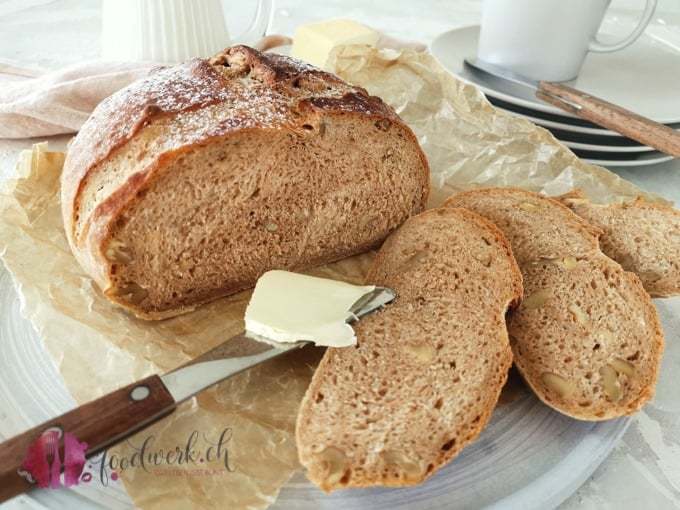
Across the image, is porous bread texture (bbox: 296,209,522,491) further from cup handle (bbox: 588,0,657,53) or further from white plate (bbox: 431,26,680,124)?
cup handle (bbox: 588,0,657,53)

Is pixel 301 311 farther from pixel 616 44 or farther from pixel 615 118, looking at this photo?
pixel 616 44

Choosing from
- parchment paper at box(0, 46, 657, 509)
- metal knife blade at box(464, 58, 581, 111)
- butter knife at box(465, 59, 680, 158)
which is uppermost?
butter knife at box(465, 59, 680, 158)

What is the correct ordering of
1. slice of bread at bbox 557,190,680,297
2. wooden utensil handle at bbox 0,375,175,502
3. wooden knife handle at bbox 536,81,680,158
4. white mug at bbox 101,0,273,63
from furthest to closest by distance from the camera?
white mug at bbox 101,0,273,63, wooden knife handle at bbox 536,81,680,158, slice of bread at bbox 557,190,680,297, wooden utensil handle at bbox 0,375,175,502

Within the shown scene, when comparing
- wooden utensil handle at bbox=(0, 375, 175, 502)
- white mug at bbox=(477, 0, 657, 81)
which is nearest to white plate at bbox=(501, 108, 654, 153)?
white mug at bbox=(477, 0, 657, 81)

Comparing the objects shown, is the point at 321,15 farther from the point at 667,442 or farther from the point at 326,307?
the point at 667,442

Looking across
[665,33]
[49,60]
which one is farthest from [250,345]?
[665,33]

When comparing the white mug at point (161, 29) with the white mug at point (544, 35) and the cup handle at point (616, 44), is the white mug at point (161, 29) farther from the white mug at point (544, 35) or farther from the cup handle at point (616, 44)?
the cup handle at point (616, 44)
